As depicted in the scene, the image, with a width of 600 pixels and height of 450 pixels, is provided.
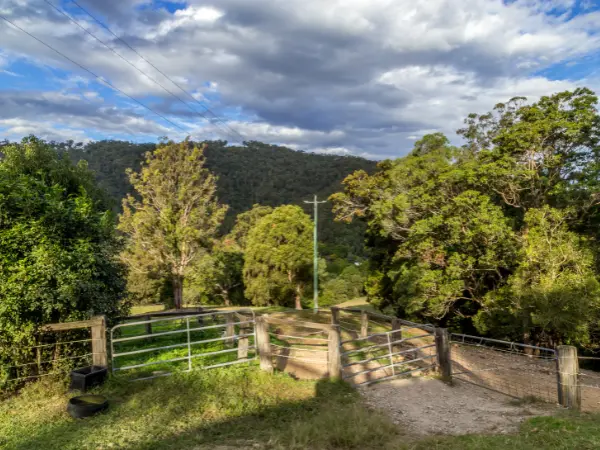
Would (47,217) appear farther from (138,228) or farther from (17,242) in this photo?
(138,228)

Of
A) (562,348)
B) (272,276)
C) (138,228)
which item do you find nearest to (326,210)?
(272,276)

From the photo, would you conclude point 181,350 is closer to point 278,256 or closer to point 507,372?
point 507,372

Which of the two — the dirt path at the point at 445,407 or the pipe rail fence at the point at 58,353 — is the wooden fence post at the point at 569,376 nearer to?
the dirt path at the point at 445,407

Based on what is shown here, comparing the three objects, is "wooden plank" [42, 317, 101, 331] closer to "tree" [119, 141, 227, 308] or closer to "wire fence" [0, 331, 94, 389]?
"wire fence" [0, 331, 94, 389]

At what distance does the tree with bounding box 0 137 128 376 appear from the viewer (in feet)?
21.3

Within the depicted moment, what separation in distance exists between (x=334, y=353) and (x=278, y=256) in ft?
66.3

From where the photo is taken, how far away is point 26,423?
5.42m

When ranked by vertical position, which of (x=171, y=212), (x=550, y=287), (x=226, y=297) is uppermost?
(x=171, y=212)

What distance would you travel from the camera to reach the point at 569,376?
673 centimetres

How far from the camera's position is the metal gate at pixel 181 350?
7297 mm

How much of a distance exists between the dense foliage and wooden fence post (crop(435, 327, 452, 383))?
5845 millimetres

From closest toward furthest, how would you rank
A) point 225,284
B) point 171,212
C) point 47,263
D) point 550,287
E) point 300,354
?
point 47,263 → point 300,354 → point 550,287 → point 171,212 → point 225,284

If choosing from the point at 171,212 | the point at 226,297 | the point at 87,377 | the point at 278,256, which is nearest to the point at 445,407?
the point at 87,377

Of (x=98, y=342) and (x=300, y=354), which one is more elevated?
(x=98, y=342)
